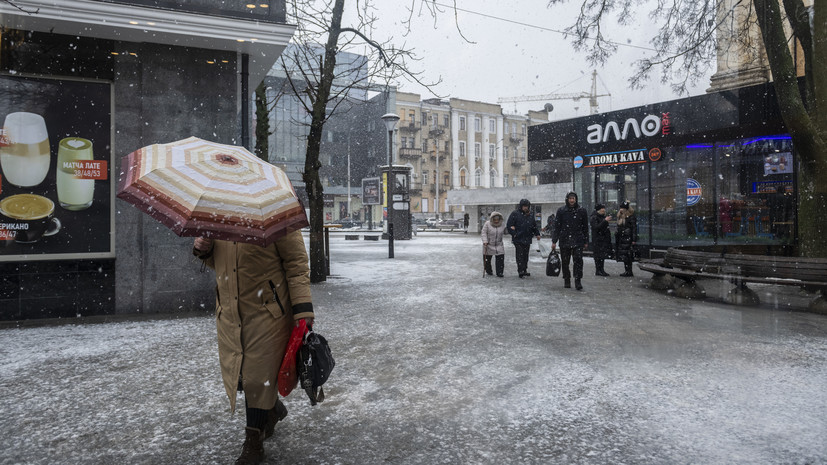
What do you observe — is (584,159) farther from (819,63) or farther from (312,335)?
(312,335)

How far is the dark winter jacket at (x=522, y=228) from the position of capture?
12320 millimetres

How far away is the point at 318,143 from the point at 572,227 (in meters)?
5.54

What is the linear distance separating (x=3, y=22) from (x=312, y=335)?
6860 mm

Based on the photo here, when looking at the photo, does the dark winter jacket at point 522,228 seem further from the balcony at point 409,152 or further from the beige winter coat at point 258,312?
the balcony at point 409,152

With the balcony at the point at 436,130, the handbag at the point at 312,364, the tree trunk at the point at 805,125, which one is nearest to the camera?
the handbag at the point at 312,364

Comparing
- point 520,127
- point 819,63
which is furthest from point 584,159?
point 520,127

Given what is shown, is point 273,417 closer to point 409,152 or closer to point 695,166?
point 695,166

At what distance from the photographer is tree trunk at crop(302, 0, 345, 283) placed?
10.8m

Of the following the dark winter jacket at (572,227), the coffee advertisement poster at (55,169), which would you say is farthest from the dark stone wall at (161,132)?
the dark winter jacket at (572,227)

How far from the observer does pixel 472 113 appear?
2798 inches

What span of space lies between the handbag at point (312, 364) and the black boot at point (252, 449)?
43cm

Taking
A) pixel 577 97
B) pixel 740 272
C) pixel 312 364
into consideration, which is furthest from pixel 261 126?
pixel 577 97

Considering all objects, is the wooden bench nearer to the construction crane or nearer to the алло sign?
the алло sign

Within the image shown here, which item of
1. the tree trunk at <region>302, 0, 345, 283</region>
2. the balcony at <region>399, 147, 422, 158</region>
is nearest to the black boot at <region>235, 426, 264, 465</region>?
the tree trunk at <region>302, 0, 345, 283</region>
